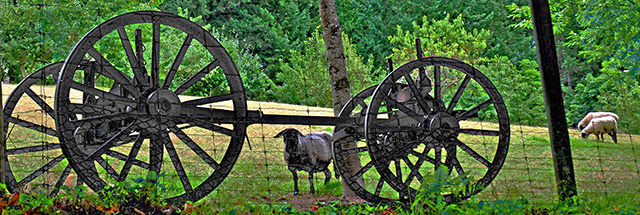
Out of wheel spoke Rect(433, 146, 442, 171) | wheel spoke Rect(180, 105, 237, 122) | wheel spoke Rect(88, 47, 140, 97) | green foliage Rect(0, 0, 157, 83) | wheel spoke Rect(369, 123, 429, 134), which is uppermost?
green foliage Rect(0, 0, 157, 83)

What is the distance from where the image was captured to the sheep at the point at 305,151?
6956 millimetres

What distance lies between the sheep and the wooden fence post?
8.79 feet

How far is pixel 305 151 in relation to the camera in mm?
7035

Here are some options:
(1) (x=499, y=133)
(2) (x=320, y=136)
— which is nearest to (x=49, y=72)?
(2) (x=320, y=136)

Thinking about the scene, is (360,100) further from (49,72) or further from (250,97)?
(250,97)

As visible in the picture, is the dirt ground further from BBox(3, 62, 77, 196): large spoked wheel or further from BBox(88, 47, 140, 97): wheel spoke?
BBox(3, 62, 77, 196): large spoked wheel

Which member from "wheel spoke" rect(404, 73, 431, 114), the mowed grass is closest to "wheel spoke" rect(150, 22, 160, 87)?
the mowed grass

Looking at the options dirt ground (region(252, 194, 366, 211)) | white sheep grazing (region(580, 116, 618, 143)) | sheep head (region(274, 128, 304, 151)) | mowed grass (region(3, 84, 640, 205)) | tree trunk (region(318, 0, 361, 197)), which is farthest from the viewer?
white sheep grazing (region(580, 116, 618, 143))

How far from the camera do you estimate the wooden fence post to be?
19.5 ft

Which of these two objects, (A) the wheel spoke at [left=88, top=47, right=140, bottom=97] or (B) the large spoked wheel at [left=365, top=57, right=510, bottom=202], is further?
(B) the large spoked wheel at [left=365, top=57, right=510, bottom=202]

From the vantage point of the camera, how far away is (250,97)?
3009cm

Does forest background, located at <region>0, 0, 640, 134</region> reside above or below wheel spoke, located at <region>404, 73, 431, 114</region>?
above

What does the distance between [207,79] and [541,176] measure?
17392mm

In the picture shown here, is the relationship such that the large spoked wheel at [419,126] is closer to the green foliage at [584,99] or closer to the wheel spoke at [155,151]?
the wheel spoke at [155,151]
